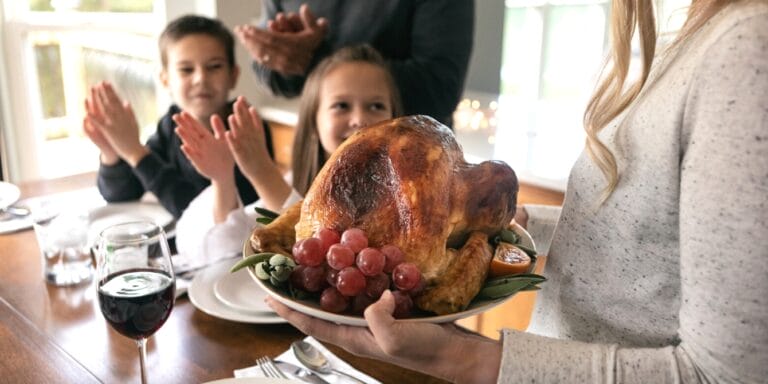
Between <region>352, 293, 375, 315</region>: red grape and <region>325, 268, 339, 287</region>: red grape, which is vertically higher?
<region>325, 268, 339, 287</region>: red grape

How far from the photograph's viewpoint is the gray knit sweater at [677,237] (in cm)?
55

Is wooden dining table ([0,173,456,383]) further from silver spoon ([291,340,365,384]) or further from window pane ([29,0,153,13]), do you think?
window pane ([29,0,153,13])

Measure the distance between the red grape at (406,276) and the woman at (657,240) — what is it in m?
0.04

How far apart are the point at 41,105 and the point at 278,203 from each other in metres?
1.99

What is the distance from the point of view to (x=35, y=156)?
2873 mm

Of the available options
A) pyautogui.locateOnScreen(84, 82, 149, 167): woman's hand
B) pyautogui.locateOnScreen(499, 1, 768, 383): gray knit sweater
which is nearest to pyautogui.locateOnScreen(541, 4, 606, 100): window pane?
pyautogui.locateOnScreen(84, 82, 149, 167): woman's hand

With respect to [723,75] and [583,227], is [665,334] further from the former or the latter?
[723,75]

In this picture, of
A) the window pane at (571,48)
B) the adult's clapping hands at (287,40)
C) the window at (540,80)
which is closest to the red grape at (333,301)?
the adult's clapping hands at (287,40)

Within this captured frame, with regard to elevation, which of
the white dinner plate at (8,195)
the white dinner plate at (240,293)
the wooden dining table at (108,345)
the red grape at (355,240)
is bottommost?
the wooden dining table at (108,345)

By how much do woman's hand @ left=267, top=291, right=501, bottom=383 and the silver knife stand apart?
0.14 m

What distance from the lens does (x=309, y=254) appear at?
70 cm

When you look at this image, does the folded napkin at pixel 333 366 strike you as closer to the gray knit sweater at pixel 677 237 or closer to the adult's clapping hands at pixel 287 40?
the gray knit sweater at pixel 677 237

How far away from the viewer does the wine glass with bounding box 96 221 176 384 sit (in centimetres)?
76

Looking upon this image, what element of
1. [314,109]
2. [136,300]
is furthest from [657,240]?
[314,109]
